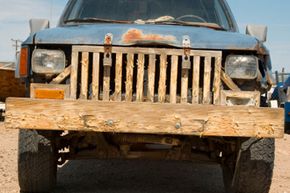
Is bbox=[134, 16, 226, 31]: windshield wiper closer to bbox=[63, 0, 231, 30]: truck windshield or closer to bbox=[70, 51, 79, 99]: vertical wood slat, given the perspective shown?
bbox=[63, 0, 231, 30]: truck windshield

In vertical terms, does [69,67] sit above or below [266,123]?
above

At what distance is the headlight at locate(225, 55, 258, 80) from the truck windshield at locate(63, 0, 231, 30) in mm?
1037

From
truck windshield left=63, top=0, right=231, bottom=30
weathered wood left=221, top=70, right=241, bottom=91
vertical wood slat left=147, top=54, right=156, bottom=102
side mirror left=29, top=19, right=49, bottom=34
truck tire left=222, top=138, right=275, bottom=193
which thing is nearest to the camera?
vertical wood slat left=147, top=54, right=156, bottom=102

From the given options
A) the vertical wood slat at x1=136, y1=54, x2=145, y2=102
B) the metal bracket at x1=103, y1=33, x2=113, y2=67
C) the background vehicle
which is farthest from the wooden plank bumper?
the metal bracket at x1=103, y1=33, x2=113, y2=67

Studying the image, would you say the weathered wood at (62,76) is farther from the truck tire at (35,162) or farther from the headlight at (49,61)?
the truck tire at (35,162)

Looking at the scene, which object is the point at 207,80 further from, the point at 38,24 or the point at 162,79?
the point at 38,24

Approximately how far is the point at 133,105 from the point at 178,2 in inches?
86.0

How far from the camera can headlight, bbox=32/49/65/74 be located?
177 inches

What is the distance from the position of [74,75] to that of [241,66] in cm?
128

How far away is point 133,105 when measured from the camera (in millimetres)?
3895

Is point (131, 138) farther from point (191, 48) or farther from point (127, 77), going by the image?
point (191, 48)

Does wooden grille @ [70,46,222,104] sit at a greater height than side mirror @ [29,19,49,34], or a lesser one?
lesser

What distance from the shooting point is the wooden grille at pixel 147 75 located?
4.32 m

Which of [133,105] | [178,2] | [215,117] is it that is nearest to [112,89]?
[133,105]
